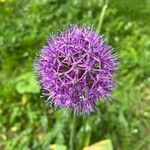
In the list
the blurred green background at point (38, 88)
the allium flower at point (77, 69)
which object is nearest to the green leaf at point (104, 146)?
the blurred green background at point (38, 88)

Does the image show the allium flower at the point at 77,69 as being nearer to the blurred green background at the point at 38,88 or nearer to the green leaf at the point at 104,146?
the green leaf at the point at 104,146

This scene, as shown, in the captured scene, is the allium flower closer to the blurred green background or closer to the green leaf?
the green leaf

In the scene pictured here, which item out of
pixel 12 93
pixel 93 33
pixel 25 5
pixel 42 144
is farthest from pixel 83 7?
pixel 93 33

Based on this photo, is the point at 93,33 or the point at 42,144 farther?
the point at 42,144

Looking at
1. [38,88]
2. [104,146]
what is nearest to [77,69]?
[104,146]

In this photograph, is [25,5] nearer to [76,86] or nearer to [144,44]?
[144,44]

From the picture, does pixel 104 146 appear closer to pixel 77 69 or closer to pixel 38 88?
pixel 38 88
